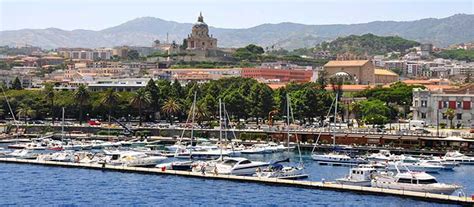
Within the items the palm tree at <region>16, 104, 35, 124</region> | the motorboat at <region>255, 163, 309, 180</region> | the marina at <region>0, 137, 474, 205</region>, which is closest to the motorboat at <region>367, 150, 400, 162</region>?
the marina at <region>0, 137, 474, 205</region>

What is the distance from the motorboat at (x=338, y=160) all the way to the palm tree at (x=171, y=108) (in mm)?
34814

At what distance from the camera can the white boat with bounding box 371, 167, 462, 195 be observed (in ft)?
180

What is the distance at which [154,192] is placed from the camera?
56969 millimetres

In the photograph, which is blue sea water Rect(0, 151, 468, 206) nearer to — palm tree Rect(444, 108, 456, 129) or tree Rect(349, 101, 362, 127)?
palm tree Rect(444, 108, 456, 129)

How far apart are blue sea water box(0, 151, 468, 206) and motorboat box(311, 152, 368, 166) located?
475 cm

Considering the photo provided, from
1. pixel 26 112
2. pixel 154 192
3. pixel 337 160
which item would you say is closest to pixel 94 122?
pixel 26 112

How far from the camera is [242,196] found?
55.2m

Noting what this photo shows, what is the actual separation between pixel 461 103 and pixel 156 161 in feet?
129

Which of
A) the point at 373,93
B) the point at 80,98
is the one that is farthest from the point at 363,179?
the point at 373,93

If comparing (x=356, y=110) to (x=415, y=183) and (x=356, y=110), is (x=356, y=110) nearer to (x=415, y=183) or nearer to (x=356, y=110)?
(x=356, y=110)

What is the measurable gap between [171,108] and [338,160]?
37221 millimetres

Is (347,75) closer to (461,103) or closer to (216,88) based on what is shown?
(216,88)

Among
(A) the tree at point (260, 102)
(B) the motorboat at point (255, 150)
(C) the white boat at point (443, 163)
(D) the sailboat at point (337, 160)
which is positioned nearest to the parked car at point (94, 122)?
(A) the tree at point (260, 102)

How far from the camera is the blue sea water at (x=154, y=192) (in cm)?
5300
